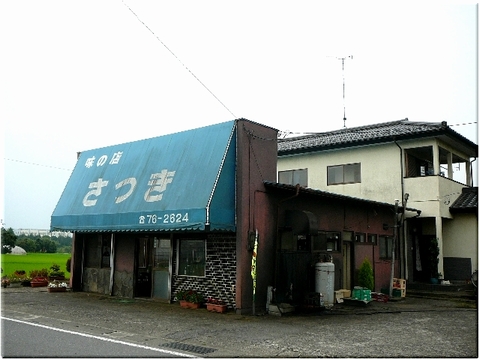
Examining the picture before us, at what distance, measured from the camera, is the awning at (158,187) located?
12281 mm

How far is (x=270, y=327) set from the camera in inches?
406

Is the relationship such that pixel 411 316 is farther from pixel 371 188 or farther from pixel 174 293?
pixel 371 188

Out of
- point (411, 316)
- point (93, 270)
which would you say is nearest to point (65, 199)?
point (93, 270)

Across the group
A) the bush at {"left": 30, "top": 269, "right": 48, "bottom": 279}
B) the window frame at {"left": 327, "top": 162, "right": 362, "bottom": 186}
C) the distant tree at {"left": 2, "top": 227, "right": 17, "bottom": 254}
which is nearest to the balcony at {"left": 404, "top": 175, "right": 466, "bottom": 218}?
the window frame at {"left": 327, "top": 162, "right": 362, "bottom": 186}

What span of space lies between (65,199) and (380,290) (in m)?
12.9

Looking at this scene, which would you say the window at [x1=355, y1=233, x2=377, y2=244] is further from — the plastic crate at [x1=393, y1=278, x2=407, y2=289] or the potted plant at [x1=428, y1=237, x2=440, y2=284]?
the potted plant at [x1=428, y1=237, x2=440, y2=284]

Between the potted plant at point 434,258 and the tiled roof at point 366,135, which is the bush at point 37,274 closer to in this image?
the tiled roof at point 366,135

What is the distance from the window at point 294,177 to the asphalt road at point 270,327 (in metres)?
9.21

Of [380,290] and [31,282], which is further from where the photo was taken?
[31,282]

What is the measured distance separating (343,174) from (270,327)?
13262mm

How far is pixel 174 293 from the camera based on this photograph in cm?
1421

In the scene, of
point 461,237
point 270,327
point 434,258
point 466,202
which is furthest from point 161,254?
point 466,202

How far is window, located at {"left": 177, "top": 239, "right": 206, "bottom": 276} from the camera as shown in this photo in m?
13.6

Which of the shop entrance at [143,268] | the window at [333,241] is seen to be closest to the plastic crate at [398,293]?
the window at [333,241]
